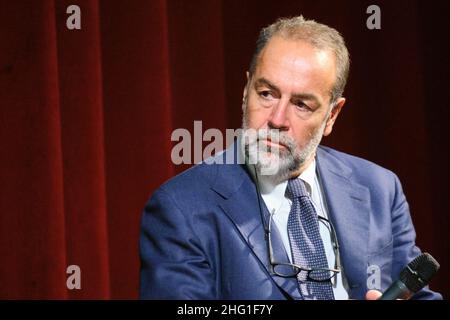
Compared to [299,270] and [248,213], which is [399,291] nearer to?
[299,270]

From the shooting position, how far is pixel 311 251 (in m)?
1.52

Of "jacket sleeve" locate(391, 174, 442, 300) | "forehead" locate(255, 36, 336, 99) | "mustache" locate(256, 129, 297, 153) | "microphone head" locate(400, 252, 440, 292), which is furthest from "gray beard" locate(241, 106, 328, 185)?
"microphone head" locate(400, 252, 440, 292)

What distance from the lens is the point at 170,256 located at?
1.42 meters

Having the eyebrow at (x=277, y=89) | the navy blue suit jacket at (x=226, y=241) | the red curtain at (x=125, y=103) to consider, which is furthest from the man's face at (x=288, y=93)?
the red curtain at (x=125, y=103)

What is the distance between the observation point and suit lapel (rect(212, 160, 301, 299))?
1.46 metres

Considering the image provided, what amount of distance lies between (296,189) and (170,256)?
13.3 inches

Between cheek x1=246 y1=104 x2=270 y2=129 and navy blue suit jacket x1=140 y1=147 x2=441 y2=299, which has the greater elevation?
cheek x1=246 y1=104 x2=270 y2=129

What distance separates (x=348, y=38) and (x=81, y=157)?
89 cm

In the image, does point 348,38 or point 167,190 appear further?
point 348,38

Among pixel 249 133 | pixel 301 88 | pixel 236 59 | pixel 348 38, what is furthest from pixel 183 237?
pixel 348 38

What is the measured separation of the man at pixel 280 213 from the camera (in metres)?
1.44

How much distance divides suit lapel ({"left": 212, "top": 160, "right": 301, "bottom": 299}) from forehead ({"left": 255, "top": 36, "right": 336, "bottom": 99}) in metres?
0.21

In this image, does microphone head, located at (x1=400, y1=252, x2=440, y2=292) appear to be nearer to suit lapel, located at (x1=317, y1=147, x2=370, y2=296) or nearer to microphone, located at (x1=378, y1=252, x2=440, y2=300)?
microphone, located at (x1=378, y1=252, x2=440, y2=300)
